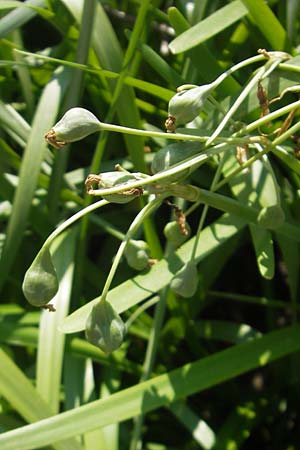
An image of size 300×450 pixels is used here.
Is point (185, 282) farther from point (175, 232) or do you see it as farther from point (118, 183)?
point (118, 183)

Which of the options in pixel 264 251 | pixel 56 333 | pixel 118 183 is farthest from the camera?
pixel 56 333

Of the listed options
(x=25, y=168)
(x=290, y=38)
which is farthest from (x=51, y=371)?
(x=290, y=38)

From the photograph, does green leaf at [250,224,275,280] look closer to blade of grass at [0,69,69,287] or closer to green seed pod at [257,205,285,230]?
green seed pod at [257,205,285,230]

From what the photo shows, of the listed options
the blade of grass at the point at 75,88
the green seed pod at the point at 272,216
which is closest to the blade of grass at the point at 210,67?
the blade of grass at the point at 75,88

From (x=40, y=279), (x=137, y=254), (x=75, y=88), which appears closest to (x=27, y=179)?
(x=75, y=88)

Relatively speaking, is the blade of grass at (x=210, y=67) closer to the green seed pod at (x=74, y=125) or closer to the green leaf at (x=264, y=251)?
the green leaf at (x=264, y=251)

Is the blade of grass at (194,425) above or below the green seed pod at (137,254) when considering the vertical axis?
below

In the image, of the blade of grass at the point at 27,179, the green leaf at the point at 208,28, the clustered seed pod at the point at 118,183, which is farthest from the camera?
the blade of grass at the point at 27,179

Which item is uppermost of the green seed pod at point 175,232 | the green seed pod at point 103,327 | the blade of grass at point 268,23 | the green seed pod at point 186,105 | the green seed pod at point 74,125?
the blade of grass at point 268,23

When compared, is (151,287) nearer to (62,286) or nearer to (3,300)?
(62,286)
